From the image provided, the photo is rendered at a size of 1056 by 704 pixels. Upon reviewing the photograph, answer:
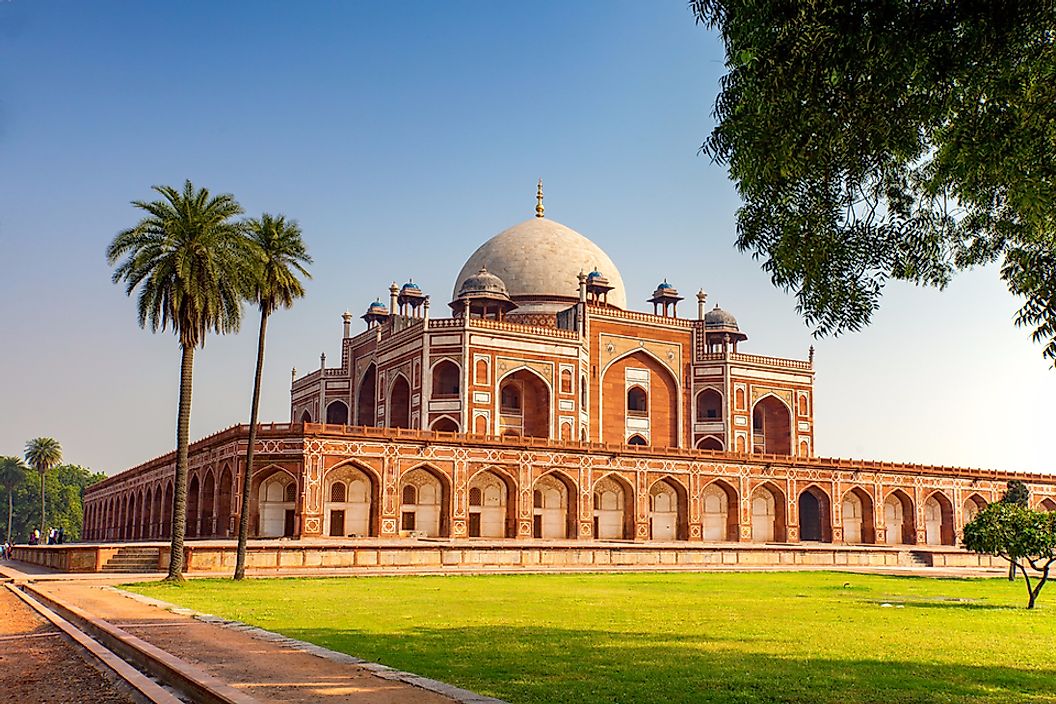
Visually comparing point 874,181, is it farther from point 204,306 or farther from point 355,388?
point 355,388

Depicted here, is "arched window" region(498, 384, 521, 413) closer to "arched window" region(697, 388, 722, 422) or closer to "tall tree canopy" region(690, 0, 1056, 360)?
A: "arched window" region(697, 388, 722, 422)

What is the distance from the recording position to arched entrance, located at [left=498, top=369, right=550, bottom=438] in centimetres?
5116

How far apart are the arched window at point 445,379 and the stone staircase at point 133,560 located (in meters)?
21.4

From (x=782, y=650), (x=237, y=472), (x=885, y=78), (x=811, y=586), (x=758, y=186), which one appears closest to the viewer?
(x=885, y=78)

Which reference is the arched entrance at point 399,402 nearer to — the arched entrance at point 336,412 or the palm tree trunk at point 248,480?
the arched entrance at point 336,412

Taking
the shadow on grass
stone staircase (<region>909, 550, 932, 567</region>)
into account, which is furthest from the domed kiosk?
the shadow on grass

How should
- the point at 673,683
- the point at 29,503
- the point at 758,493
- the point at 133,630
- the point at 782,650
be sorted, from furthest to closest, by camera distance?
the point at 29,503
the point at 758,493
the point at 133,630
the point at 782,650
the point at 673,683

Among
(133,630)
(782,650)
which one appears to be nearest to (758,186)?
(782,650)

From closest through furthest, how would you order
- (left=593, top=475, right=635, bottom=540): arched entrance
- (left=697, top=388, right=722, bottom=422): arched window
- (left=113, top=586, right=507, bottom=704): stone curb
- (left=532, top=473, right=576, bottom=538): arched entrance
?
(left=113, top=586, right=507, bottom=704): stone curb
(left=532, top=473, right=576, bottom=538): arched entrance
(left=593, top=475, right=635, bottom=540): arched entrance
(left=697, top=388, right=722, bottom=422): arched window

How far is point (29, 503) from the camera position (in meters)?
101

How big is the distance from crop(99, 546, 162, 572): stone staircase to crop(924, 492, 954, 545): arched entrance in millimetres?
40884

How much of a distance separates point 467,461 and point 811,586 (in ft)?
67.1

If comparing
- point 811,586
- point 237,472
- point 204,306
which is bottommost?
point 811,586

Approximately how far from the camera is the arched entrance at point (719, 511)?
49.4 m
